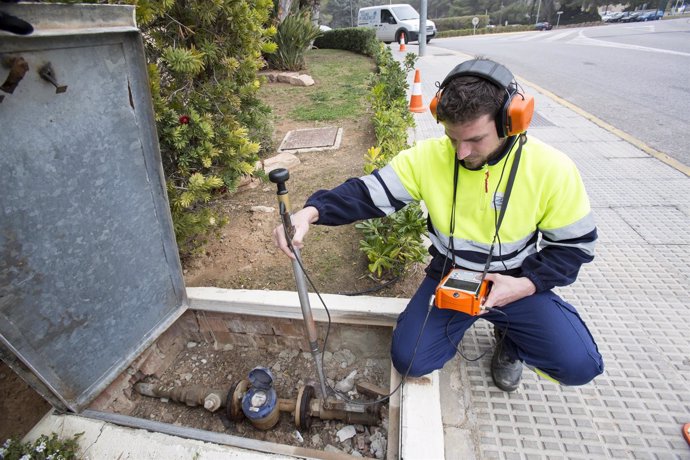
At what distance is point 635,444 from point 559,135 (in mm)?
4802

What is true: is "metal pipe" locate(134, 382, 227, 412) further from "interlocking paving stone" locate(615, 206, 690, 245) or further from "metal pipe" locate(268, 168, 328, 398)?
"interlocking paving stone" locate(615, 206, 690, 245)

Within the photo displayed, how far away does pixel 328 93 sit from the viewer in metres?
8.92

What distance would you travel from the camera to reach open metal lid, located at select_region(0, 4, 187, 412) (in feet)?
4.98

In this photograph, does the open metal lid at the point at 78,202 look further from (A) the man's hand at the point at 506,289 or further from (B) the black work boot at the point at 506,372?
(B) the black work boot at the point at 506,372

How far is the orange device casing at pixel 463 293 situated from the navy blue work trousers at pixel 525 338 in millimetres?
306

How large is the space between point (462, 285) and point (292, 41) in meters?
10.3

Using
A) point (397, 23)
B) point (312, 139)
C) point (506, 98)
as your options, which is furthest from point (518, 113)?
point (397, 23)

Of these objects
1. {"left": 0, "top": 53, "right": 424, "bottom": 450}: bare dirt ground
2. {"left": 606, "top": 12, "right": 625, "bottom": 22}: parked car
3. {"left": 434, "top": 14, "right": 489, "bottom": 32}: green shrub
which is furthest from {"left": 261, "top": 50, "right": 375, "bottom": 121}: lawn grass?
{"left": 434, "top": 14, "right": 489, "bottom": 32}: green shrub

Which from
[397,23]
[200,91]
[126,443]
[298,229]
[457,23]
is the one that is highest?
[457,23]

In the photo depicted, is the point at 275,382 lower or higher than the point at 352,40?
lower

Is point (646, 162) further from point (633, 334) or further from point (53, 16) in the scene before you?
point (53, 16)

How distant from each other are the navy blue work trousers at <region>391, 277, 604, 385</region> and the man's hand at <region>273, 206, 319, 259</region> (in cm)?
77

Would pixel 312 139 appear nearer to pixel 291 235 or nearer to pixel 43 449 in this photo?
pixel 291 235

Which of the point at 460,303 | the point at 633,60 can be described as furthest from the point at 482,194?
the point at 633,60
